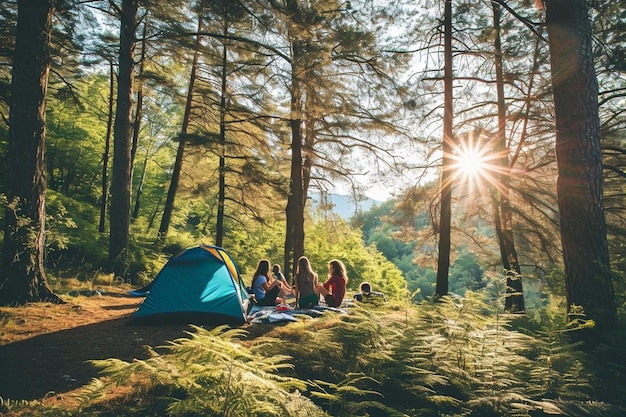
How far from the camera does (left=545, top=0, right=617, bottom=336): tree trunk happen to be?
195 inches

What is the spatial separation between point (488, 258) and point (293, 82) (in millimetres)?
9350

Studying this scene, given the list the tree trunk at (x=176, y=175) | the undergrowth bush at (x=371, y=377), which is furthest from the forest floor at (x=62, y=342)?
the tree trunk at (x=176, y=175)

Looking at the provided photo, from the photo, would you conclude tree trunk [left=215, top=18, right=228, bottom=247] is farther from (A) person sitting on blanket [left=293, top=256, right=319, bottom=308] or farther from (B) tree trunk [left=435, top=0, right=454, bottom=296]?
(B) tree trunk [left=435, top=0, right=454, bottom=296]

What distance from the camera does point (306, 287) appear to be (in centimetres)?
777

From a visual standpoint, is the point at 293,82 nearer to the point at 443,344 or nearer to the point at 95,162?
the point at 443,344

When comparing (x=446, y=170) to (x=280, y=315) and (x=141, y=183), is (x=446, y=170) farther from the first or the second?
(x=141, y=183)

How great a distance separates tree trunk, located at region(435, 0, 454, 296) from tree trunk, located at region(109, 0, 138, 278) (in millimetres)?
8510

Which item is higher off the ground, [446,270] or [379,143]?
[379,143]

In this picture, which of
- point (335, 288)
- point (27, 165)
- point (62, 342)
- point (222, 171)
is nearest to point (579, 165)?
point (335, 288)

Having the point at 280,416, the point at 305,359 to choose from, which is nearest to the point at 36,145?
the point at 305,359

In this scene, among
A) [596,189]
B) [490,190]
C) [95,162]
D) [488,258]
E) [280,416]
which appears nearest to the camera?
[280,416]

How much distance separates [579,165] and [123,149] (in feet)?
33.3

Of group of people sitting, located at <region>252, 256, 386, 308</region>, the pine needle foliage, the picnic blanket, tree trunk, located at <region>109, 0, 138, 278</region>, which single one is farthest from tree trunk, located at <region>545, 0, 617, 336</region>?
tree trunk, located at <region>109, 0, 138, 278</region>

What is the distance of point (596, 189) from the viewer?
511 centimetres
